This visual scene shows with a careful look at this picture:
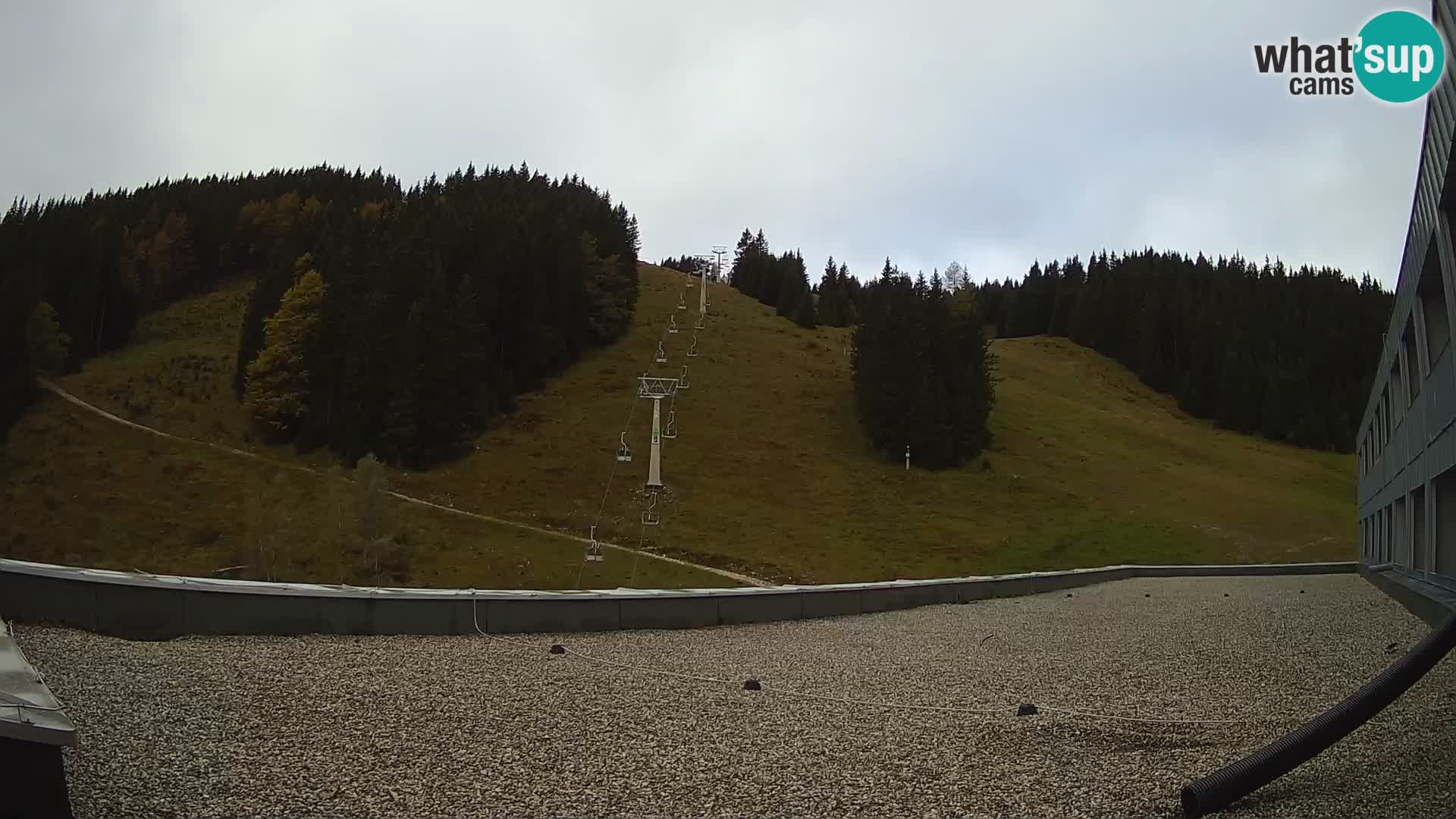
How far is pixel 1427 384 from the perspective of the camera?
54.2 feet

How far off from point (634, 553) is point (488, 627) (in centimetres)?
2941

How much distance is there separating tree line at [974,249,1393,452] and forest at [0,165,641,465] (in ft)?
194

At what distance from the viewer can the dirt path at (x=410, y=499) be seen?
41.7 meters

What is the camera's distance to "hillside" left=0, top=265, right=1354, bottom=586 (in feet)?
154

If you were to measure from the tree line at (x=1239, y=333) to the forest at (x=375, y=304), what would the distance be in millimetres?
59000

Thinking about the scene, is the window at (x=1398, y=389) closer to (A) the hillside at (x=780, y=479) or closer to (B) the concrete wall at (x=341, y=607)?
(B) the concrete wall at (x=341, y=607)

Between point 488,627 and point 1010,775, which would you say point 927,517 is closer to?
point 488,627

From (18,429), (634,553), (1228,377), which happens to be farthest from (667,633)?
(1228,377)

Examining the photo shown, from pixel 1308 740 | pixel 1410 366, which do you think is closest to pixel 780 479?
pixel 1410 366

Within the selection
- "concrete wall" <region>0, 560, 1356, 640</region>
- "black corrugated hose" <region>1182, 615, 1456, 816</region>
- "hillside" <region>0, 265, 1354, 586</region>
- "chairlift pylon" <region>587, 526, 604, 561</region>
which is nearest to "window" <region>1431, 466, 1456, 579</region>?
"concrete wall" <region>0, 560, 1356, 640</region>

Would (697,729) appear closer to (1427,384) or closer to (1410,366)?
(1427,384)

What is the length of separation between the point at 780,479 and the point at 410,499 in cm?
2080

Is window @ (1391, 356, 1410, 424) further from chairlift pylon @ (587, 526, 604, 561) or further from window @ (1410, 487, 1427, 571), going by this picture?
chairlift pylon @ (587, 526, 604, 561)

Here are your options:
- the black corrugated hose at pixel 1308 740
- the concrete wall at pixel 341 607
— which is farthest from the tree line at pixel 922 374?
the black corrugated hose at pixel 1308 740
